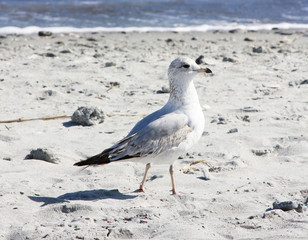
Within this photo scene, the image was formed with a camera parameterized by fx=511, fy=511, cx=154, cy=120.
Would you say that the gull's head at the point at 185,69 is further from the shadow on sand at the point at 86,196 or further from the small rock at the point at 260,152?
the small rock at the point at 260,152

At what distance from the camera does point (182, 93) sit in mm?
4164

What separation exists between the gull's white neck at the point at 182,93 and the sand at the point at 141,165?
2.20ft

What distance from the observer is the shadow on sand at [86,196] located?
378cm

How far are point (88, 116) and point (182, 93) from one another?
186 cm

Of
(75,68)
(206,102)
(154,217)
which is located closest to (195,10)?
(75,68)

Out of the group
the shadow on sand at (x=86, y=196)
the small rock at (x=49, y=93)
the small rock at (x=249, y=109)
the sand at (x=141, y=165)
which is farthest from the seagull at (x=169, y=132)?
the small rock at (x=49, y=93)

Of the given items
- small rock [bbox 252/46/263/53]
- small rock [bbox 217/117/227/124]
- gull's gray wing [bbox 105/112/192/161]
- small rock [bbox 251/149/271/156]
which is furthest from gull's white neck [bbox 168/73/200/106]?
small rock [bbox 252/46/263/53]

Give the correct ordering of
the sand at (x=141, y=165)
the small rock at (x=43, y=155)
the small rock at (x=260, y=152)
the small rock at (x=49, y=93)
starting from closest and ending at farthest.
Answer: the sand at (x=141, y=165), the small rock at (x=43, y=155), the small rock at (x=260, y=152), the small rock at (x=49, y=93)

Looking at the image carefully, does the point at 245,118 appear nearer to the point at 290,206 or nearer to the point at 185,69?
the point at 185,69

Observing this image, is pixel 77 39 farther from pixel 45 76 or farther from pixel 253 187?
pixel 253 187

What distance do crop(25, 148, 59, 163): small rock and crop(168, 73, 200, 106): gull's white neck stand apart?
126 cm

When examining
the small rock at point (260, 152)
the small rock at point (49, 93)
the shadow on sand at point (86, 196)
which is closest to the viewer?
the shadow on sand at point (86, 196)

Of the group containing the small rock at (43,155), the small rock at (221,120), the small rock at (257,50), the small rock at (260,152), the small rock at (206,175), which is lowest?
the small rock at (43,155)

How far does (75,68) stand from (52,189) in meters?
4.46
